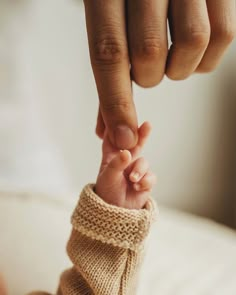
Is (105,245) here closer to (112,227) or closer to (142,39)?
(112,227)

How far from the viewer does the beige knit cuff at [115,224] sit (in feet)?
1.83

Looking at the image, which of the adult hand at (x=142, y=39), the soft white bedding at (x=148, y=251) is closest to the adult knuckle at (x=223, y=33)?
the adult hand at (x=142, y=39)

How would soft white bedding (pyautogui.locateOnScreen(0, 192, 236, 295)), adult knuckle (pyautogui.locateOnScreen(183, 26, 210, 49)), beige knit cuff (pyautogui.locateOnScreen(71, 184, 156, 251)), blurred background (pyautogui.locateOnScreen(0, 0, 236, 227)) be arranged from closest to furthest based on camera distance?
adult knuckle (pyautogui.locateOnScreen(183, 26, 210, 49)) → beige knit cuff (pyautogui.locateOnScreen(71, 184, 156, 251)) → soft white bedding (pyautogui.locateOnScreen(0, 192, 236, 295)) → blurred background (pyautogui.locateOnScreen(0, 0, 236, 227))

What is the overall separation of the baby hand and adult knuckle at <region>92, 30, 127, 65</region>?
0.43 ft

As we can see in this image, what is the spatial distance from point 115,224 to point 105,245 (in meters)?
0.04

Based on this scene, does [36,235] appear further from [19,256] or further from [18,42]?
[18,42]

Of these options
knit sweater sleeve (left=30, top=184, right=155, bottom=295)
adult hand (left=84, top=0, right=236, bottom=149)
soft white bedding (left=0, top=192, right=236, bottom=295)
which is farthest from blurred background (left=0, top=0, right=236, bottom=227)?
adult hand (left=84, top=0, right=236, bottom=149)

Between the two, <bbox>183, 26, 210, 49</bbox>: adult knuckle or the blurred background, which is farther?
the blurred background

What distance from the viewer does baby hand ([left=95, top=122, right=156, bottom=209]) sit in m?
0.56

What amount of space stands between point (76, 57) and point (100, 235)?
2.67ft

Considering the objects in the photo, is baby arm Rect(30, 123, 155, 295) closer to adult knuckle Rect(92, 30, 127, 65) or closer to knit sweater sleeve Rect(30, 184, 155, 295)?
knit sweater sleeve Rect(30, 184, 155, 295)

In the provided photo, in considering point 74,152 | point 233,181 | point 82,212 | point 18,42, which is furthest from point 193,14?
point 233,181

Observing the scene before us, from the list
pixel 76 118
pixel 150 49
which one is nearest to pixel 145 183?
pixel 150 49

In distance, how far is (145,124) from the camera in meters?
0.56
